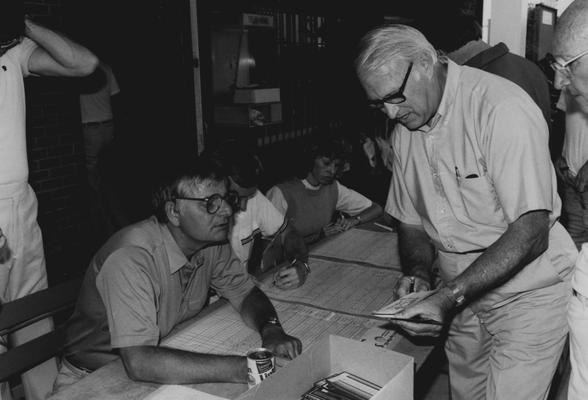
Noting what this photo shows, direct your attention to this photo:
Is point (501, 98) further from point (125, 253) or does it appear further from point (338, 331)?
point (125, 253)

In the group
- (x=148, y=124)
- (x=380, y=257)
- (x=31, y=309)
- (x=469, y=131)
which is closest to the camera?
(x=469, y=131)

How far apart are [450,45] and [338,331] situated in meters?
1.83

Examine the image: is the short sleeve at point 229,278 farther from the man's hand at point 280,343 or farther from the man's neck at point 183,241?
the man's hand at point 280,343

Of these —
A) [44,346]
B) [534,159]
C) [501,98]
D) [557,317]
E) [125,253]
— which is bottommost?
[44,346]

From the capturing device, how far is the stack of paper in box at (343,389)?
172 centimetres

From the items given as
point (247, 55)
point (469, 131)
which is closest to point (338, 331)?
point (469, 131)

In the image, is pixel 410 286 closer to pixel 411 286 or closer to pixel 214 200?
pixel 411 286

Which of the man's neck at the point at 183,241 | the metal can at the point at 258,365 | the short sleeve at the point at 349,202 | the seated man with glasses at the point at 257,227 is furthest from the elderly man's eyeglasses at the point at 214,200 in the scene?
the short sleeve at the point at 349,202

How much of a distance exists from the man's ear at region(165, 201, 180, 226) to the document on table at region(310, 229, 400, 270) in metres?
1.06

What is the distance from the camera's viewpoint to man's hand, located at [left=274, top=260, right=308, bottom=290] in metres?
2.76

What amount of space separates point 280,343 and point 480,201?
2.76ft

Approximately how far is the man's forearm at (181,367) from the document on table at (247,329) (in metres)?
0.19

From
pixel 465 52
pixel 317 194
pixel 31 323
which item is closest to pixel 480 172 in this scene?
pixel 465 52

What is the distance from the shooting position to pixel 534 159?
1.90 meters
